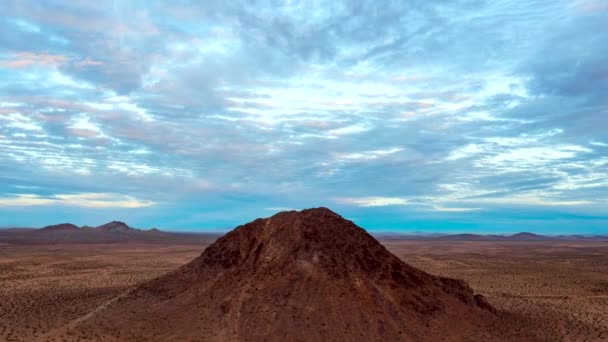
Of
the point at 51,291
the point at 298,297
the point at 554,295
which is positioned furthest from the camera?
the point at 554,295

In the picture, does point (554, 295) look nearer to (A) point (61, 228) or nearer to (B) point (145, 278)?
(B) point (145, 278)

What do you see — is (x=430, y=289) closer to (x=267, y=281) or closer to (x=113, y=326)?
(x=267, y=281)

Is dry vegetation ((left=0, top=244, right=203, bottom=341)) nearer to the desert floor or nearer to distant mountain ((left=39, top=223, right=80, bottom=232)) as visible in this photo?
the desert floor

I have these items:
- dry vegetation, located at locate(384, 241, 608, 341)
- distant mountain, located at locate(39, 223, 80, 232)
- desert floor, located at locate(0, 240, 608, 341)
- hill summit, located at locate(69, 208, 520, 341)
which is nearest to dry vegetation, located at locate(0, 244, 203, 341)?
desert floor, located at locate(0, 240, 608, 341)

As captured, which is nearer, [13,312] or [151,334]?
[151,334]

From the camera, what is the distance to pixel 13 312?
1157 inches

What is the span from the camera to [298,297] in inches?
909

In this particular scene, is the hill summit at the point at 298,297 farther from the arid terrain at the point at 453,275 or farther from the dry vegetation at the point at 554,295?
the dry vegetation at the point at 554,295

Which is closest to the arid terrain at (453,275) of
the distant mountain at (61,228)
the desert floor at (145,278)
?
the desert floor at (145,278)

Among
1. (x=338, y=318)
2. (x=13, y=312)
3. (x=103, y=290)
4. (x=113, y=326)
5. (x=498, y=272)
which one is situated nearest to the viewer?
(x=338, y=318)

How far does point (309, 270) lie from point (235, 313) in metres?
4.45

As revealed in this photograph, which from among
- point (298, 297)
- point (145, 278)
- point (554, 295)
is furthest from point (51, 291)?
point (554, 295)

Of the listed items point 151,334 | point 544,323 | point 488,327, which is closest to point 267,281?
point 151,334

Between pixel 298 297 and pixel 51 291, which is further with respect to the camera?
pixel 51 291
